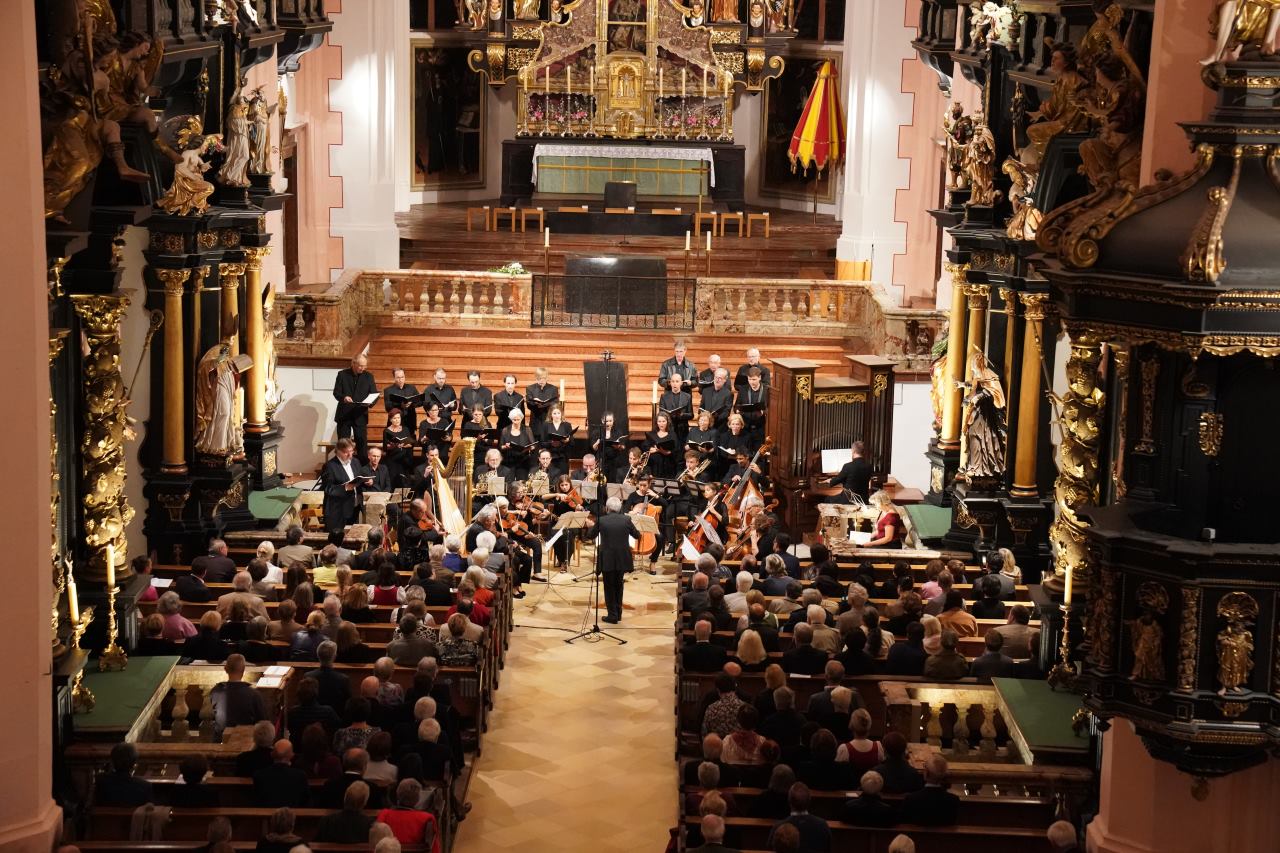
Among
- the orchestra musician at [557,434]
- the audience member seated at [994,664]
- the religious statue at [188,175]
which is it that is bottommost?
the audience member seated at [994,664]

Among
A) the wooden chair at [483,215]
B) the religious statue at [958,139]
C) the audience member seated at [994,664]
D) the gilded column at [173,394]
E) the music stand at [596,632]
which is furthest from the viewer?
the wooden chair at [483,215]

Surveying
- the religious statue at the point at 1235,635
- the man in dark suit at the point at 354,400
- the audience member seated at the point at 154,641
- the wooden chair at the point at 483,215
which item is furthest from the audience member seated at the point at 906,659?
the wooden chair at the point at 483,215

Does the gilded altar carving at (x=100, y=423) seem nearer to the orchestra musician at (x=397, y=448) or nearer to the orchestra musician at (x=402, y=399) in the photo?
the orchestra musician at (x=397, y=448)

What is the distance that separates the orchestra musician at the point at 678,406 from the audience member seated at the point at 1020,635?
295 inches

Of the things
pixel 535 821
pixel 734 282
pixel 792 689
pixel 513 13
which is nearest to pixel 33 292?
pixel 535 821

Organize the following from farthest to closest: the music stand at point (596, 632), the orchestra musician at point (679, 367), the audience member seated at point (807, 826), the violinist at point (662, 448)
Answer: the orchestra musician at point (679, 367)
the violinist at point (662, 448)
the music stand at point (596, 632)
the audience member seated at point (807, 826)

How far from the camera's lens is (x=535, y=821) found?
1277 centimetres

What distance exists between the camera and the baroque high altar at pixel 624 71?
1268 inches

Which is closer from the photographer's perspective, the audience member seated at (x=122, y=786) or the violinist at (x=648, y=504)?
the audience member seated at (x=122, y=786)

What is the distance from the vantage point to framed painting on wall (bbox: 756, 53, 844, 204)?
32.3 metres

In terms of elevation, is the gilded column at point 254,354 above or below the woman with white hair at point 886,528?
above

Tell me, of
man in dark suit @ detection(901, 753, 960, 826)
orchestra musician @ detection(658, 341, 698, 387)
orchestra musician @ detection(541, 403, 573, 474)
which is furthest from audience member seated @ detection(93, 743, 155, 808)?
orchestra musician @ detection(658, 341, 698, 387)

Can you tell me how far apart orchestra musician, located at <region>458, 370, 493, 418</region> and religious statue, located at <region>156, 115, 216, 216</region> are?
574 centimetres

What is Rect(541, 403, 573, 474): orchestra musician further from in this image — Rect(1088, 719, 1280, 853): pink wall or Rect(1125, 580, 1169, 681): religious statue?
Rect(1125, 580, 1169, 681): religious statue
